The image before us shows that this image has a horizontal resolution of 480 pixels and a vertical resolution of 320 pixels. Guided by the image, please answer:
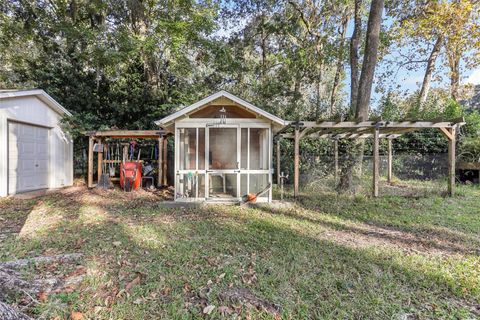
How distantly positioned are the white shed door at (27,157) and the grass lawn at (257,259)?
1462mm

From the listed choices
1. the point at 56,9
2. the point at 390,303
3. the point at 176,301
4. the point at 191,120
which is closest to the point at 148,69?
the point at 56,9

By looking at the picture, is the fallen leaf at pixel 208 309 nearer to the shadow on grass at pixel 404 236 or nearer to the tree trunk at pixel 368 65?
the shadow on grass at pixel 404 236

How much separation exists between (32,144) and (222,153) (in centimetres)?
632

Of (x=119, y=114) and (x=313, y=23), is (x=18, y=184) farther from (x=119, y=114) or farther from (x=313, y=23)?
(x=313, y=23)

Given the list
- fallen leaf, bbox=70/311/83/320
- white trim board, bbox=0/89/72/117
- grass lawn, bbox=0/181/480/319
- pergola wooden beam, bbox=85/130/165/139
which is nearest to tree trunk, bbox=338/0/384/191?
grass lawn, bbox=0/181/480/319

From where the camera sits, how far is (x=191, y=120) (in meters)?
7.20

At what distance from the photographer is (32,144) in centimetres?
827

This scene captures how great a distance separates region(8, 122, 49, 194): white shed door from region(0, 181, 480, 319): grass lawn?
1462 mm

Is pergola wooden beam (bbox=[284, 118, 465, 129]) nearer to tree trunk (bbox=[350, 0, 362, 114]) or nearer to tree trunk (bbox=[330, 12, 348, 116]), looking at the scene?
tree trunk (bbox=[350, 0, 362, 114])

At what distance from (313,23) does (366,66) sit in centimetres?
743

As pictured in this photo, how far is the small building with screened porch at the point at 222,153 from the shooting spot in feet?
23.6

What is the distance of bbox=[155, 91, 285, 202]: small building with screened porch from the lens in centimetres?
721

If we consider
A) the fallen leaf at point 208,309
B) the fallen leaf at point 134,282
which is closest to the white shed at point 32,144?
the fallen leaf at point 134,282

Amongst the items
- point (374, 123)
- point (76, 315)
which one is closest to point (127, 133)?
point (76, 315)
